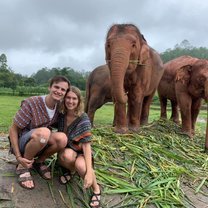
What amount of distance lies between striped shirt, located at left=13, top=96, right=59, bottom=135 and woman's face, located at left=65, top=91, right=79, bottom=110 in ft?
0.93

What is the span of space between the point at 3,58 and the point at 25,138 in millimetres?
60489

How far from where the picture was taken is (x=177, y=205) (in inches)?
171

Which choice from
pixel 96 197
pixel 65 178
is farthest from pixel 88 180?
pixel 65 178

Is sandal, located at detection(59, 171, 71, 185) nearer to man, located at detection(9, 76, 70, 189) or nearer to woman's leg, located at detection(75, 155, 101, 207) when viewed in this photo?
man, located at detection(9, 76, 70, 189)

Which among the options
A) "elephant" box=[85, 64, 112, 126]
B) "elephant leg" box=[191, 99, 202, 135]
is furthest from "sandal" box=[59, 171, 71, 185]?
"elephant leg" box=[191, 99, 202, 135]

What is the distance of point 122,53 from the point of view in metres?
6.20

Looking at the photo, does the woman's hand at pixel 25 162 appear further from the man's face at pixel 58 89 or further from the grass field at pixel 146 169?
the man's face at pixel 58 89

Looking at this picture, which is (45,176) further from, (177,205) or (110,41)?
(110,41)

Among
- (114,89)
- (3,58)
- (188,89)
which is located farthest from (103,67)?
(3,58)

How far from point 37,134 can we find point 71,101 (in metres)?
0.55

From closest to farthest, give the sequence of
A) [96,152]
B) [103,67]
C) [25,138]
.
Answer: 1. [25,138]
2. [96,152]
3. [103,67]

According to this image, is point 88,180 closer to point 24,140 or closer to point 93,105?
point 24,140

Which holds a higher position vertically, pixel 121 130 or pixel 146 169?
pixel 121 130

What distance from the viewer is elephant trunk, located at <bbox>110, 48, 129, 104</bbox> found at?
6043 millimetres
